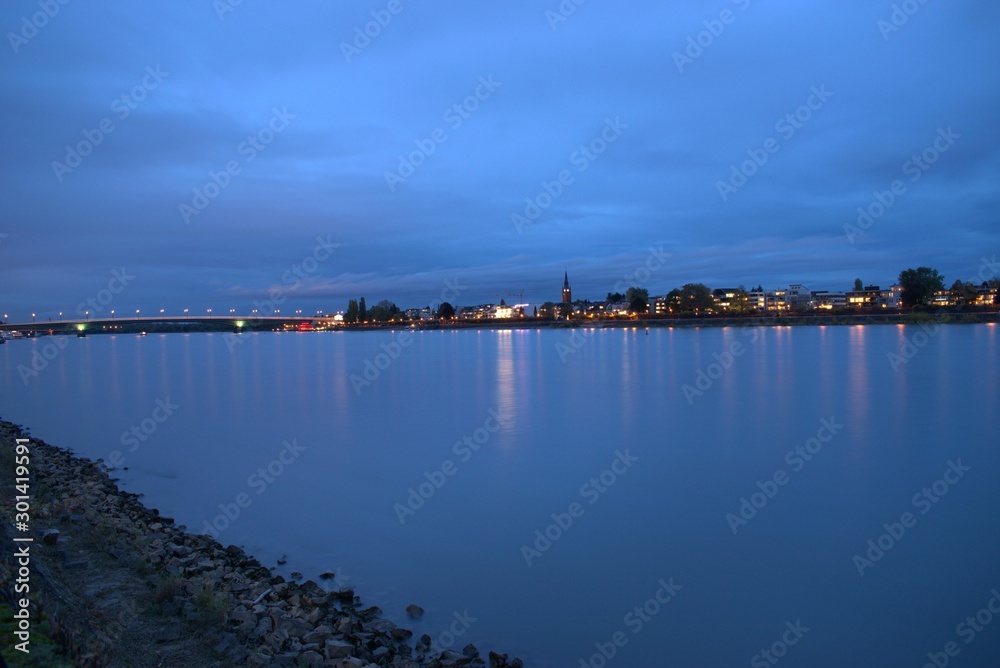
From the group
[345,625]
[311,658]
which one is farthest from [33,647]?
[345,625]

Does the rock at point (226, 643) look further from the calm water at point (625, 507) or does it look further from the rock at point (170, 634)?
the calm water at point (625, 507)

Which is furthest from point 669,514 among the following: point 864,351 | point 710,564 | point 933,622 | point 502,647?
point 864,351

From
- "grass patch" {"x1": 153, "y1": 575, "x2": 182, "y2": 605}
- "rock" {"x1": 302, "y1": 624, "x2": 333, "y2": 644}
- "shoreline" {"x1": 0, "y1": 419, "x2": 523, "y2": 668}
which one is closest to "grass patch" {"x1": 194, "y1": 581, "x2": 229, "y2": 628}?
"shoreline" {"x1": 0, "y1": 419, "x2": 523, "y2": 668}

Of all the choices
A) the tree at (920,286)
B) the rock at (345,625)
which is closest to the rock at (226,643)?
the rock at (345,625)

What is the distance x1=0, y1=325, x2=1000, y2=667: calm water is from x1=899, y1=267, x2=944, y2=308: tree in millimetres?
111780

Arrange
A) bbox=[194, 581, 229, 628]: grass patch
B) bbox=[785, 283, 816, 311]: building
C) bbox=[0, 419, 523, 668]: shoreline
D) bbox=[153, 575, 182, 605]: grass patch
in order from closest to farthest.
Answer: bbox=[0, 419, 523, 668]: shoreline → bbox=[194, 581, 229, 628]: grass patch → bbox=[153, 575, 182, 605]: grass patch → bbox=[785, 283, 816, 311]: building

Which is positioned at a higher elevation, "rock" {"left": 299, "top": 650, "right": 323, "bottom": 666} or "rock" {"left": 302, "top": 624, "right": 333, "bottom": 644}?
"rock" {"left": 299, "top": 650, "right": 323, "bottom": 666}

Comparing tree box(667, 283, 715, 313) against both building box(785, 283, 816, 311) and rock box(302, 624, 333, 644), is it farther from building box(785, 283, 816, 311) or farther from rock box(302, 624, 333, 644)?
rock box(302, 624, 333, 644)

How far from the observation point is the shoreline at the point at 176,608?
3998 millimetres

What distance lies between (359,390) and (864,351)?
32.3 m

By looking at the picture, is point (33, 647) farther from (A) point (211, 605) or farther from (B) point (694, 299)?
(B) point (694, 299)

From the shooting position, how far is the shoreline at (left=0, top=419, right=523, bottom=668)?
3998 millimetres

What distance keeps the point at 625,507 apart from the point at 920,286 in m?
131

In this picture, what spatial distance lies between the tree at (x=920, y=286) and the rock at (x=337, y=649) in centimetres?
13453
